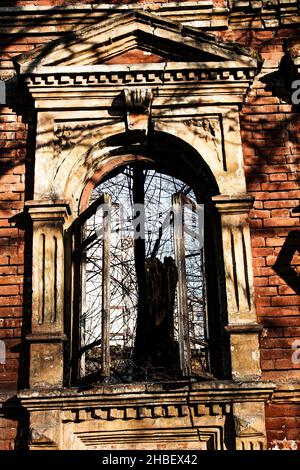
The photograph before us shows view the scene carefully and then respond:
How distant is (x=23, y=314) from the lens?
8477mm

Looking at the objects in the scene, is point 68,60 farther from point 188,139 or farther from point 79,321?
point 79,321

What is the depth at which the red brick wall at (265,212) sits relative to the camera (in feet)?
27.1

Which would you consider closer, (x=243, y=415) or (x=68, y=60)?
(x=243, y=415)

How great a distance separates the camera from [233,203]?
8766 mm

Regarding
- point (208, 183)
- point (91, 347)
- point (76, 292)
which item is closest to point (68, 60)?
point (208, 183)

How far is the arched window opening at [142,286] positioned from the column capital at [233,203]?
0.38 m

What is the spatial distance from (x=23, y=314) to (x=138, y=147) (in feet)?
8.89

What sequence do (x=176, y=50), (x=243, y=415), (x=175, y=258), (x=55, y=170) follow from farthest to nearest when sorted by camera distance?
(x=176, y=50) → (x=55, y=170) → (x=175, y=258) → (x=243, y=415)
